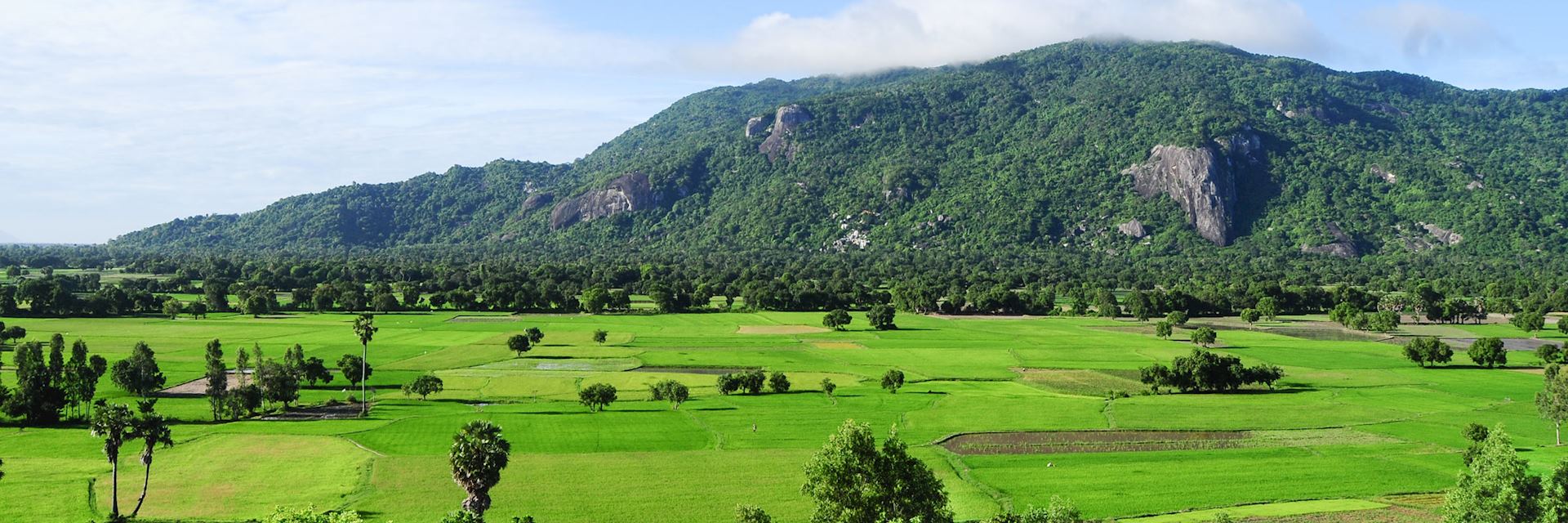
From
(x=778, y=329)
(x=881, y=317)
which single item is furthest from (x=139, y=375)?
(x=881, y=317)

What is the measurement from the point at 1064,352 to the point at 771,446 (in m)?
69.5

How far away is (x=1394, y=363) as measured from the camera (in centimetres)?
11988

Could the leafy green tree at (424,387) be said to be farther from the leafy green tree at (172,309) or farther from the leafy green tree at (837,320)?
the leafy green tree at (172,309)

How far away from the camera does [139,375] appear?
91.9 m

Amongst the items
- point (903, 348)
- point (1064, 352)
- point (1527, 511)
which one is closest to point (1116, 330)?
point (1064, 352)

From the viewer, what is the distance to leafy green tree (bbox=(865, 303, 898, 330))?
16300cm

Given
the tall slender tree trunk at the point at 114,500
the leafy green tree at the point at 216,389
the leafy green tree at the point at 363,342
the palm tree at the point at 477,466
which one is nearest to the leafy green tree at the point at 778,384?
the leafy green tree at the point at 363,342

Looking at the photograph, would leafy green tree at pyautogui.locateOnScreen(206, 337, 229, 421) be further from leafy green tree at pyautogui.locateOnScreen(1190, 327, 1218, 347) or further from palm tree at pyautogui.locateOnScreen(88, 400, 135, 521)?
leafy green tree at pyautogui.locateOnScreen(1190, 327, 1218, 347)

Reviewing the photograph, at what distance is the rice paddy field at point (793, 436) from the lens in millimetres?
58125

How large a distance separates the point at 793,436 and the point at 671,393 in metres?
17.1

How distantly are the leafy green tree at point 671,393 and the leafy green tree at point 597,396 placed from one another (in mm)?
4834

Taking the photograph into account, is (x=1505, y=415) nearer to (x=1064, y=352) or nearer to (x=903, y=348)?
(x=1064, y=352)

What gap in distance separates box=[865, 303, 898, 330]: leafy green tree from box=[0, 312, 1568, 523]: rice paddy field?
79.1 ft

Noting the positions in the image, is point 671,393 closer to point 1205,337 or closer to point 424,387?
point 424,387
